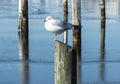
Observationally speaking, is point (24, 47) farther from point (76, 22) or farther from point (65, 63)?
point (65, 63)

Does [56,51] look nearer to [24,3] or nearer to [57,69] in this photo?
[57,69]

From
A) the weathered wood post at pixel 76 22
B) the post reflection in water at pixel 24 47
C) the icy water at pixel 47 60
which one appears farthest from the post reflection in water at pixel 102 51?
the post reflection in water at pixel 24 47

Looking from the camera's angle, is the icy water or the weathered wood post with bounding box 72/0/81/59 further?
the weathered wood post with bounding box 72/0/81/59

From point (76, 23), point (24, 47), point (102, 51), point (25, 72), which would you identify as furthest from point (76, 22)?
point (25, 72)

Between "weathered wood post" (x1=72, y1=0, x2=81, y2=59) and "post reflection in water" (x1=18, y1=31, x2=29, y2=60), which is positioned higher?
"weathered wood post" (x1=72, y1=0, x2=81, y2=59)

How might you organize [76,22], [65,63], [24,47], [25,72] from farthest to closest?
[24,47] < [76,22] < [25,72] < [65,63]

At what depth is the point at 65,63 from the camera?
5.98 m

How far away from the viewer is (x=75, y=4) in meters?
14.9

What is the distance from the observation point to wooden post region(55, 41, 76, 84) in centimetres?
589

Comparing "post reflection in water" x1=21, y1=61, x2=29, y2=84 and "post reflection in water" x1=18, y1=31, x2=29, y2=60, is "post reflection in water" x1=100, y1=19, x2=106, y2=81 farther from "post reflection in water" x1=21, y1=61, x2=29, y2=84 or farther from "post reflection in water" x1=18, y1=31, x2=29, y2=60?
"post reflection in water" x1=18, y1=31, x2=29, y2=60

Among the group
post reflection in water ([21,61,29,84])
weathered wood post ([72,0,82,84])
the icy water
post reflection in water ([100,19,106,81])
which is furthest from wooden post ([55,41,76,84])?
weathered wood post ([72,0,82,84])

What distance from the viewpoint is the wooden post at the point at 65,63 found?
589 centimetres

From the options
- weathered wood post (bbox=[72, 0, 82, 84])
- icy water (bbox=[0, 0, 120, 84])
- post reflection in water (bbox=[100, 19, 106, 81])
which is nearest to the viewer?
icy water (bbox=[0, 0, 120, 84])

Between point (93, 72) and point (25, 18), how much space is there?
662cm
